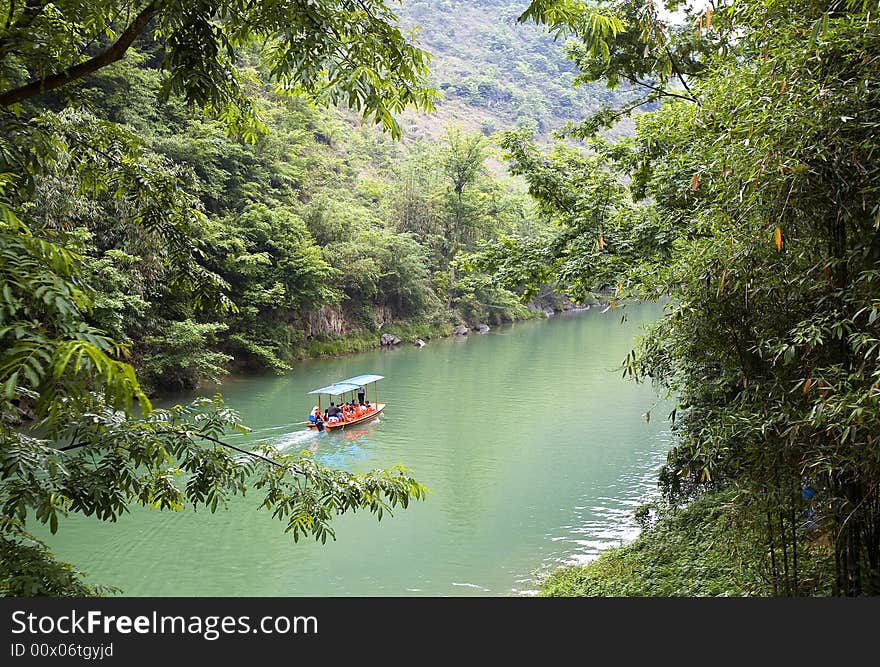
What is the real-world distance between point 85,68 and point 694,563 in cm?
623

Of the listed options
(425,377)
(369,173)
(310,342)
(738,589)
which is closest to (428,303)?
(310,342)

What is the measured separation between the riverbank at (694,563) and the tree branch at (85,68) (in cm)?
409

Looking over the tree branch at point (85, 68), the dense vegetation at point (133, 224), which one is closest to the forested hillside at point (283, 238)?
the dense vegetation at point (133, 224)

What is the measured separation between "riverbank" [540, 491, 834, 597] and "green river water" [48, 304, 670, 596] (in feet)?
2.83

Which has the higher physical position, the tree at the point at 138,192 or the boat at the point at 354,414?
the tree at the point at 138,192

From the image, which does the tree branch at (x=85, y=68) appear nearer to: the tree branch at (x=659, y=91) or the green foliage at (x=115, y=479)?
the green foliage at (x=115, y=479)

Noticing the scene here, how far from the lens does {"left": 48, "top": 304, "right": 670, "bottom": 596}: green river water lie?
315 inches

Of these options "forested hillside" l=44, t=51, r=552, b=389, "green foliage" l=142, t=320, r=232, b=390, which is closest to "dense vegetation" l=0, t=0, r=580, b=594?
"forested hillside" l=44, t=51, r=552, b=389

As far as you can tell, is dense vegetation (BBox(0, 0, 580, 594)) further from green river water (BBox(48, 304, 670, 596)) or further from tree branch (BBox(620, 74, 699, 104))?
tree branch (BBox(620, 74, 699, 104))

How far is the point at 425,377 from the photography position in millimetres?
22125

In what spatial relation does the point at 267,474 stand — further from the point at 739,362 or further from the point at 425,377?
the point at 425,377

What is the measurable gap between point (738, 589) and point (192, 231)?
4.63 m

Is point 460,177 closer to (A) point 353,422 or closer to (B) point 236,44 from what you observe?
(A) point 353,422

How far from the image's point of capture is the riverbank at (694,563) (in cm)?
436
